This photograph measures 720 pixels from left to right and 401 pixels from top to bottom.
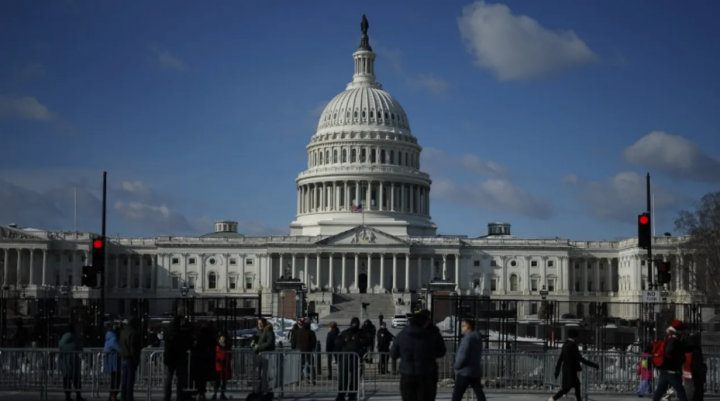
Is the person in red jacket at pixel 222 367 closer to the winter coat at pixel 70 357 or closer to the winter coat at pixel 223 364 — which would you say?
the winter coat at pixel 223 364

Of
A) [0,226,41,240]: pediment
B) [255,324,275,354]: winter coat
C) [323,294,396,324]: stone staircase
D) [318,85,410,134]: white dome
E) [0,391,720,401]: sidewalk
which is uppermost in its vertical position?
[318,85,410,134]: white dome

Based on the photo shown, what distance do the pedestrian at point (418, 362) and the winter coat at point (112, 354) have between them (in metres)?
10.5

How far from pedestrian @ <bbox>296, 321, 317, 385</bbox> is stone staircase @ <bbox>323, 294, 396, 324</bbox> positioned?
264 ft

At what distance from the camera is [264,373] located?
103 ft

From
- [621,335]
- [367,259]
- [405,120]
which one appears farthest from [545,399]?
[405,120]

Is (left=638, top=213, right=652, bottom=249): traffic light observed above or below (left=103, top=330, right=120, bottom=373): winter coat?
above

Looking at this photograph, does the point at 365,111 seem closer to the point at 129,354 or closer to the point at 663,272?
the point at 663,272

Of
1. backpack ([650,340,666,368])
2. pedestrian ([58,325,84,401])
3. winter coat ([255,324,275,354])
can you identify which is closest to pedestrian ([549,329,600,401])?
backpack ([650,340,666,368])

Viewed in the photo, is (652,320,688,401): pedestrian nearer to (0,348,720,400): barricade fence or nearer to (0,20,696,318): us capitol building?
(0,348,720,400): barricade fence

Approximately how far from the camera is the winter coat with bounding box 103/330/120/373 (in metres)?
32.0

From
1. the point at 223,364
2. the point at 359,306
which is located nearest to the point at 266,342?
the point at 223,364

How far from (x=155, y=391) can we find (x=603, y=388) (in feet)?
43.5

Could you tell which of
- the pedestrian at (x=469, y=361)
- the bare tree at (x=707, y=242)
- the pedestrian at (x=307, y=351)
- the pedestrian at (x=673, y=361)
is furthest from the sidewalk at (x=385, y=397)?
the bare tree at (x=707, y=242)

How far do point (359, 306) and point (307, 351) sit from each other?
313 ft
